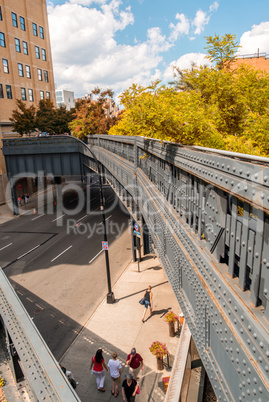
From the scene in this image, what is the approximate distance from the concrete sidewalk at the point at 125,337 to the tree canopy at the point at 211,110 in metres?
7.92

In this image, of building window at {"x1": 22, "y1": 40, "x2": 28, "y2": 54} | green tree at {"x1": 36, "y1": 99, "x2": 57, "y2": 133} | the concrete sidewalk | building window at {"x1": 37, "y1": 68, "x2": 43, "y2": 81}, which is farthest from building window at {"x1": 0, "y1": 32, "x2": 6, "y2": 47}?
the concrete sidewalk

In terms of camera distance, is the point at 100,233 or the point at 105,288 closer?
the point at 105,288

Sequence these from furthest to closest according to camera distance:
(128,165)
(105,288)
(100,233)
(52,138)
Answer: (52,138)
(100,233)
(105,288)
(128,165)

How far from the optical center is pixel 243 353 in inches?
95.7

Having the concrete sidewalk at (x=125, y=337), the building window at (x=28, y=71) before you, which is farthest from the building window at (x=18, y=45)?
the concrete sidewalk at (x=125, y=337)

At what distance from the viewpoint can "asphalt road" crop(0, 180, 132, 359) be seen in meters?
13.1

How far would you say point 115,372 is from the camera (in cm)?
875

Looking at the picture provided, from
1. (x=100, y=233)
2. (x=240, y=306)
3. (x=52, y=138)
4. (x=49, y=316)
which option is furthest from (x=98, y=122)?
(x=240, y=306)

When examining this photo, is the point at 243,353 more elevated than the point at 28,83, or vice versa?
the point at 28,83

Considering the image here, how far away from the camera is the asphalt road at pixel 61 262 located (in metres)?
13.1

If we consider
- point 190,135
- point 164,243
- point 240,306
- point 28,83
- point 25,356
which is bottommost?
point 25,356

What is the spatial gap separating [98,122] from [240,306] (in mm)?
31426

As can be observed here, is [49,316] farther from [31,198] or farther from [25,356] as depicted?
[31,198]

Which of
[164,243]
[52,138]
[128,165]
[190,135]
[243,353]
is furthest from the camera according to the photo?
[52,138]
